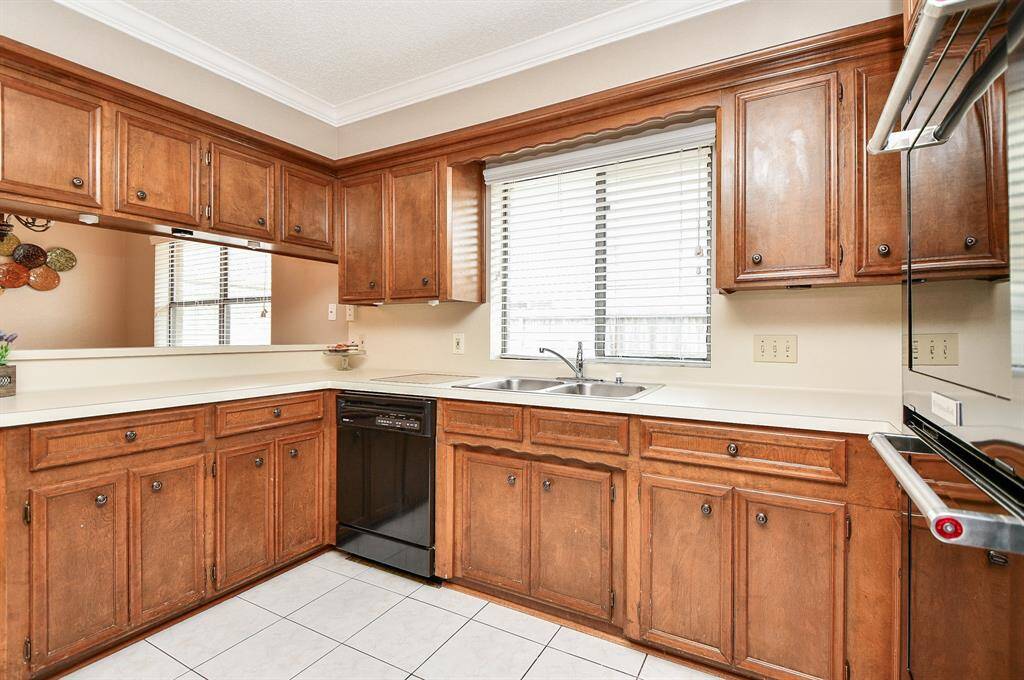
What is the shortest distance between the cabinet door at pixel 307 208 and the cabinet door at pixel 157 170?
0.50 metres

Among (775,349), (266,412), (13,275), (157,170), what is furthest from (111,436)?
(775,349)

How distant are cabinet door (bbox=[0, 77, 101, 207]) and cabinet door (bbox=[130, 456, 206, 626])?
45.7 inches

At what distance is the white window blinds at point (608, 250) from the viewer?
7.81 feet

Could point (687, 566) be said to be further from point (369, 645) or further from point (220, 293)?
point (220, 293)

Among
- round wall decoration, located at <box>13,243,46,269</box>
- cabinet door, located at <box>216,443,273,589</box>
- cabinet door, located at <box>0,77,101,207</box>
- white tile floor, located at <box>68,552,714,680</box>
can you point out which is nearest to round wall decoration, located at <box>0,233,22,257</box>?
round wall decoration, located at <box>13,243,46,269</box>

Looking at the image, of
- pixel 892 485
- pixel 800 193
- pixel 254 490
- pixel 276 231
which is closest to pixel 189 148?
pixel 276 231

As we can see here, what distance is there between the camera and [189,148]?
2381 millimetres

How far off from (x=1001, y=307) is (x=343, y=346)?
320cm

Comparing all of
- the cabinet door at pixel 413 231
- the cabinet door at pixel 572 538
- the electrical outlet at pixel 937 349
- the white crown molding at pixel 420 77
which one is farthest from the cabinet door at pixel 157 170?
the electrical outlet at pixel 937 349

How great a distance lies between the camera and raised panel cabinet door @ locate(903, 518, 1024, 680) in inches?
28.5

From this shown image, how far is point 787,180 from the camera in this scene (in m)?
1.89

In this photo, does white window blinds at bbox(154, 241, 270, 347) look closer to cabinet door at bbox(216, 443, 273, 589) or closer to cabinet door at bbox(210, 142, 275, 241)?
cabinet door at bbox(210, 142, 275, 241)

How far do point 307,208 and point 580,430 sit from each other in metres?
2.15

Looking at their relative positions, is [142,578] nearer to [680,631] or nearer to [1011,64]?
[680,631]
